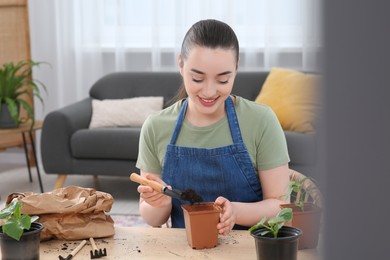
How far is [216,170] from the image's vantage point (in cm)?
169

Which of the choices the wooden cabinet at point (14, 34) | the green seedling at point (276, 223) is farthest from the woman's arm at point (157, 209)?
the wooden cabinet at point (14, 34)

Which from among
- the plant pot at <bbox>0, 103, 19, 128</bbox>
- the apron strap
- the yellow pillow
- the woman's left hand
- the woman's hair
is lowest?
the plant pot at <bbox>0, 103, 19, 128</bbox>

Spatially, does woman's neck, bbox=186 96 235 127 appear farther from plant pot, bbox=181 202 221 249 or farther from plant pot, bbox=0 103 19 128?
plant pot, bbox=0 103 19 128

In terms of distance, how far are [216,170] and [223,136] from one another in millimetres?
98

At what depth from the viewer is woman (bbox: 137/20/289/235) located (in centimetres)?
162

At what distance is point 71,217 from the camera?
56.9 inches

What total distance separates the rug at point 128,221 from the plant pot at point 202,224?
2550 millimetres

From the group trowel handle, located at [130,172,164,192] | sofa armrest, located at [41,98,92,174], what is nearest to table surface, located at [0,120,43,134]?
sofa armrest, located at [41,98,92,174]

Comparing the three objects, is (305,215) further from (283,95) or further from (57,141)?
(57,141)

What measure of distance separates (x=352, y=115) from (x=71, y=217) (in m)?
1.40

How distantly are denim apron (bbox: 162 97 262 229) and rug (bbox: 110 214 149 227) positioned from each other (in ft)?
7.24

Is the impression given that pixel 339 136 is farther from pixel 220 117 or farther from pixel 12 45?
pixel 12 45

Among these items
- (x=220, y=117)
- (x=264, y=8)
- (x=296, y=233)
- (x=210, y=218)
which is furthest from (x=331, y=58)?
(x=264, y=8)

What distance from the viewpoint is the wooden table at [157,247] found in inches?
52.1
